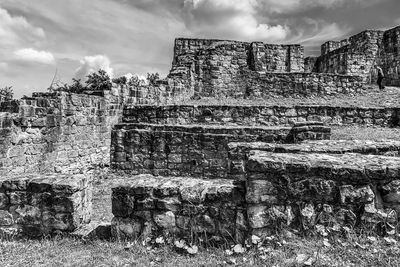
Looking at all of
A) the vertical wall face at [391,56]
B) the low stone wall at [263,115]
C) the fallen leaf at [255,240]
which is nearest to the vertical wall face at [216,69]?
the low stone wall at [263,115]

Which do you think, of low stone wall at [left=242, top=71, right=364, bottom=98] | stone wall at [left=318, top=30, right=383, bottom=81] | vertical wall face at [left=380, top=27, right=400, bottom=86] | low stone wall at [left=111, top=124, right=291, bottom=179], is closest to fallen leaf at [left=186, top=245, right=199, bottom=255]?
low stone wall at [left=111, top=124, right=291, bottom=179]

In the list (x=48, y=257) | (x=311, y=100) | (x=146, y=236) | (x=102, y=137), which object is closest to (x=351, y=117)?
(x=311, y=100)

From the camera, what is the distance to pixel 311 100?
13914 millimetres

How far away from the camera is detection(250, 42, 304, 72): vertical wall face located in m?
17.9

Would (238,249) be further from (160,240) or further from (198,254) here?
(160,240)

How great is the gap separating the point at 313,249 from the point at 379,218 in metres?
0.64

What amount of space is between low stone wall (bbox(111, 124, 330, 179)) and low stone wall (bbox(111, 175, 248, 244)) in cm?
448

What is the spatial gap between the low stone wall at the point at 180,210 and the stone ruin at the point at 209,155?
0.03 feet

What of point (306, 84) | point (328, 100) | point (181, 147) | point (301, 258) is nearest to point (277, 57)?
point (306, 84)

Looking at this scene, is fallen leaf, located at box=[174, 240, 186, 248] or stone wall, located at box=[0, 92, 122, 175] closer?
fallen leaf, located at box=[174, 240, 186, 248]

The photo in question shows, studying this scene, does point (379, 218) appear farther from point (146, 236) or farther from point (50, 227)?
point (50, 227)

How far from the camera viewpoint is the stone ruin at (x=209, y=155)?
107 inches

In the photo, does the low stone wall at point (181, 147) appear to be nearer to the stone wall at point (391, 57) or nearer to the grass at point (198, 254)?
the grass at point (198, 254)

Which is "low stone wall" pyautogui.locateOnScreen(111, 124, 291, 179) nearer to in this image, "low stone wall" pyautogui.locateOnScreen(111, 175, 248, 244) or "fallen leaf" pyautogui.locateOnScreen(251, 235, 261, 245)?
"low stone wall" pyautogui.locateOnScreen(111, 175, 248, 244)
